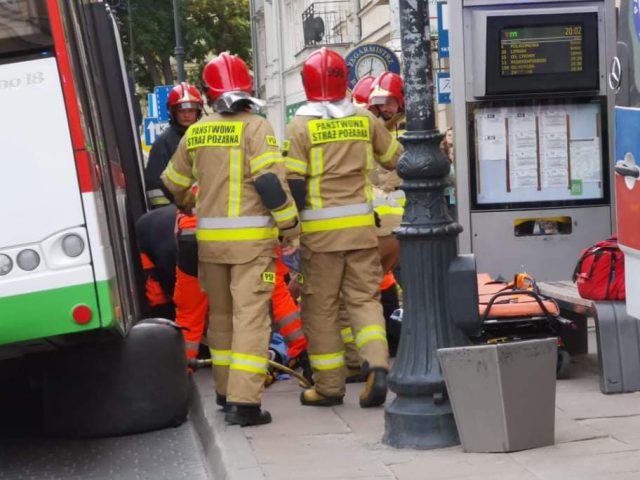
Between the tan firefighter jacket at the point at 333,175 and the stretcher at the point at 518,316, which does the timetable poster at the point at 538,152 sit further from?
the tan firefighter jacket at the point at 333,175

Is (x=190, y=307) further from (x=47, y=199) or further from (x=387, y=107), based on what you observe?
(x=47, y=199)

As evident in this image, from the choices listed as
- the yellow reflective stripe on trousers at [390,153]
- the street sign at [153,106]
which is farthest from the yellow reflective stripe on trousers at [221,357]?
the street sign at [153,106]

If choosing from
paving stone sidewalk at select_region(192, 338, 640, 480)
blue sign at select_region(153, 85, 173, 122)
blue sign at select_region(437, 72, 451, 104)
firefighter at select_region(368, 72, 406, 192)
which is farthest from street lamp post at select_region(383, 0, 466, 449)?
blue sign at select_region(153, 85, 173, 122)

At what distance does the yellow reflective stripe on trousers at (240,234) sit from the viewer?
7492 mm

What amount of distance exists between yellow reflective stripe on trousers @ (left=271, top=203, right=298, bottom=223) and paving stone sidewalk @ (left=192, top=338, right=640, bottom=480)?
1.14m

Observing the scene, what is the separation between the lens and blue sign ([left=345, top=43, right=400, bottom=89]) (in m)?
17.6

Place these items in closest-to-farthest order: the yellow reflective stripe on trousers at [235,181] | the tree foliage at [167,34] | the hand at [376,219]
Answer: the yellow reflective stripe on trousers at [235,181]
the hand at [376,219]
the tree foliage at [167,34]

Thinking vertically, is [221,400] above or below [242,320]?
below

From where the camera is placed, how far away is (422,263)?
6.73 meters

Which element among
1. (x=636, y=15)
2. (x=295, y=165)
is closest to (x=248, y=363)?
(x=295, y=165)

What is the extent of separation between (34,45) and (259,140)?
4.67ft

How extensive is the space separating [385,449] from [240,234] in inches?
60.5

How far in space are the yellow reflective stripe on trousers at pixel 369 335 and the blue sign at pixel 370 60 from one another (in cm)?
995

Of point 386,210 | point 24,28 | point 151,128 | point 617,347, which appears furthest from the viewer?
point 151,128
